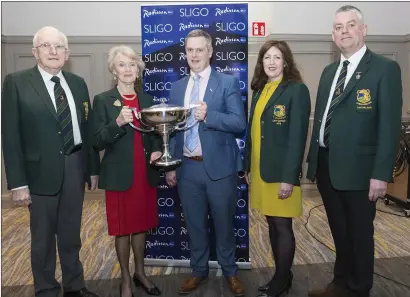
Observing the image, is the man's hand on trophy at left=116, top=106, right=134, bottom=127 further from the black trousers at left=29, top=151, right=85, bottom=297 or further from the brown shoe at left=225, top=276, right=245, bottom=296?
the brown shoe at left=225, top=276, right=245, bottom=296

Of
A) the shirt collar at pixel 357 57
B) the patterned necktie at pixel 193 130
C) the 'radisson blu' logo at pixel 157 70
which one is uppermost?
the 'radisson blu' logo at pixel 157 70

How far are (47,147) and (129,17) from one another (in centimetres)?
353

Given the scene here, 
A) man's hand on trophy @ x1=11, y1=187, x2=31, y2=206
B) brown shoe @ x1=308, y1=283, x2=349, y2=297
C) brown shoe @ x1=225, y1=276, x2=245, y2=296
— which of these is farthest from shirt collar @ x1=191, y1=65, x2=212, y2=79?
brown shoe @ x1=308, y1=283, x2=349, y2=297

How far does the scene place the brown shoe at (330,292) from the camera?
2.73 metres

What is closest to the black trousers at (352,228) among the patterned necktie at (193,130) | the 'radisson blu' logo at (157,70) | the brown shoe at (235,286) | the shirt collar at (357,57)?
the shirt collar at (357,57)

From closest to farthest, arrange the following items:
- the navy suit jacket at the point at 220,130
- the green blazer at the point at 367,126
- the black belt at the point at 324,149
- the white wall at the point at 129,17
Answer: the green blazer at the point at 367,126 → the black belt at the point at 324,149 → the navy suit jacket at the point at 220,130 → the white wall at the point at 129,17

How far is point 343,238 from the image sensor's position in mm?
2662

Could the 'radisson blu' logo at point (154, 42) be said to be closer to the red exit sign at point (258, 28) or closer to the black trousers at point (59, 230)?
the black trousers at point (59, 230)

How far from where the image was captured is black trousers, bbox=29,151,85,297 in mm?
2572

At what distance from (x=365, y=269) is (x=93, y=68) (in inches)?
174

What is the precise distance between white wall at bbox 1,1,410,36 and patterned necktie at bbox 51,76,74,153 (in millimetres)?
3226

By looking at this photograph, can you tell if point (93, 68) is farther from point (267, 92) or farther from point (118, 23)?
point (267, 92)

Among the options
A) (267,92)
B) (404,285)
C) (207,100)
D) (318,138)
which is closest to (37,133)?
(207,100)

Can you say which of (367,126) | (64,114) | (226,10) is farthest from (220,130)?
(226,10)
